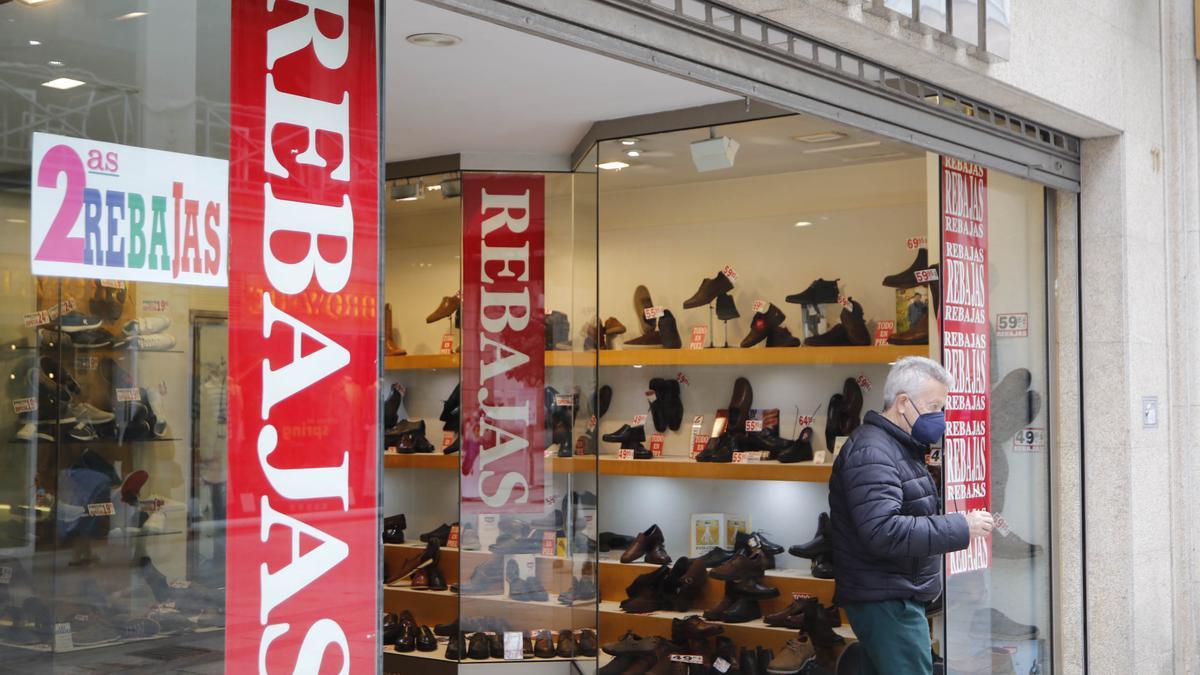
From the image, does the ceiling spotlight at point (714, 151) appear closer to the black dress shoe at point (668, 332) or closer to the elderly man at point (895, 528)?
the black dress shoe at point (668, 332)

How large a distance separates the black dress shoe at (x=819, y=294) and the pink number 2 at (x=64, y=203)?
4.52 m

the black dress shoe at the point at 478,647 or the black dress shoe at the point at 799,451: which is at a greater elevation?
the black dress shoe at the point at 799,451

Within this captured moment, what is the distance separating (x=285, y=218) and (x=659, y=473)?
4021mm

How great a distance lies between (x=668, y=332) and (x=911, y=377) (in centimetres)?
285

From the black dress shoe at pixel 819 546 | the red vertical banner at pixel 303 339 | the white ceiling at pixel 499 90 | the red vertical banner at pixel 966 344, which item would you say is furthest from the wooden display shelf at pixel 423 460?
the red vertical banner at pixel 303 339

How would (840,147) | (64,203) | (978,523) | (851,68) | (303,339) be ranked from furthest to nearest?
1. (840,147)
2. (851,68)
3. (978,523)
4. (303,339)
5. (64,203)

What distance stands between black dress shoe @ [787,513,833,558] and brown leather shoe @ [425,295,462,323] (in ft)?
7.25

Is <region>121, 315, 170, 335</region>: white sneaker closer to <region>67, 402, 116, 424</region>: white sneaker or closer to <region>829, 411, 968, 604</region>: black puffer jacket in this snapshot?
<region>67, 402, 116, 424</region>: white sneaker

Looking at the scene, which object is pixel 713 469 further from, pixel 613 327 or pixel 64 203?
pixel 64 203

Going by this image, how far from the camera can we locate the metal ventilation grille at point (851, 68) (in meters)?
3.04

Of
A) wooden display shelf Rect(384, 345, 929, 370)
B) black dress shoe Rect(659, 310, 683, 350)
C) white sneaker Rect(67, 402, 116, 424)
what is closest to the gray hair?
wooden display shelf Rect(384, 345, 929, 370)

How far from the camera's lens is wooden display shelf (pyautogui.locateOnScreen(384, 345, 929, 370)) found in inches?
216

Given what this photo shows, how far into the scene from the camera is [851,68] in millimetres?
3602

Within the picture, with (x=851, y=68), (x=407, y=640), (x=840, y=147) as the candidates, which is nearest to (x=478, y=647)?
(x=407, y=640)
